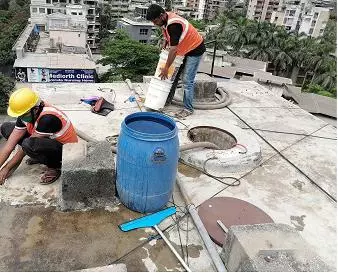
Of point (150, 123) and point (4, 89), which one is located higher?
point (150, 123)

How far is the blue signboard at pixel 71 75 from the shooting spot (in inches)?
1069

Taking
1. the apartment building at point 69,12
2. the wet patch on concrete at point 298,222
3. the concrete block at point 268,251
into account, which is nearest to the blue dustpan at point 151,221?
the concrete block at point 268,251

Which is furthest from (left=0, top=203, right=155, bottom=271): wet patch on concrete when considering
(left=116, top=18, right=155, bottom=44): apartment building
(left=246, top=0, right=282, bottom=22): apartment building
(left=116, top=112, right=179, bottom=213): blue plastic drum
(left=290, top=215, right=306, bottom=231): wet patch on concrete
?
(left=246, top=0, right=282, bottom=22): apartment building

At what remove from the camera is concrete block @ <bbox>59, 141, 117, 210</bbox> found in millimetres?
3219

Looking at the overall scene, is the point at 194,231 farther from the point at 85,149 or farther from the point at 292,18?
the point at 292,18

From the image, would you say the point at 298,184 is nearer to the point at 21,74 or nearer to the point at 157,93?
the point at 157,93

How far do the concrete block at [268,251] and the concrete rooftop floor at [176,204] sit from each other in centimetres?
44

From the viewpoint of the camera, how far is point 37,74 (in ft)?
87.5

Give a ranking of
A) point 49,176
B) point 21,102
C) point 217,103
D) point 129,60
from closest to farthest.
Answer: point 21,102 → point 49,176 → point 217,103 → point 129,60

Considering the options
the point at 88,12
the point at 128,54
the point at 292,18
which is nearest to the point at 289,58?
the point at 128,54

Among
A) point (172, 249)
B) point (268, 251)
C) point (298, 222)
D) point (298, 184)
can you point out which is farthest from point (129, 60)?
point (268, 251)

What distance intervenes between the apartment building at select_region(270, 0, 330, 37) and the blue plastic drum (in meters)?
61.4

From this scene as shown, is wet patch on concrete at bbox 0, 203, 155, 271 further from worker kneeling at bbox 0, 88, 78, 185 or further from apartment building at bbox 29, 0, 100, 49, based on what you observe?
apartment building at bbox 29, 0, 100, 49

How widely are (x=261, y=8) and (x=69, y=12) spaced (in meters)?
45.5
